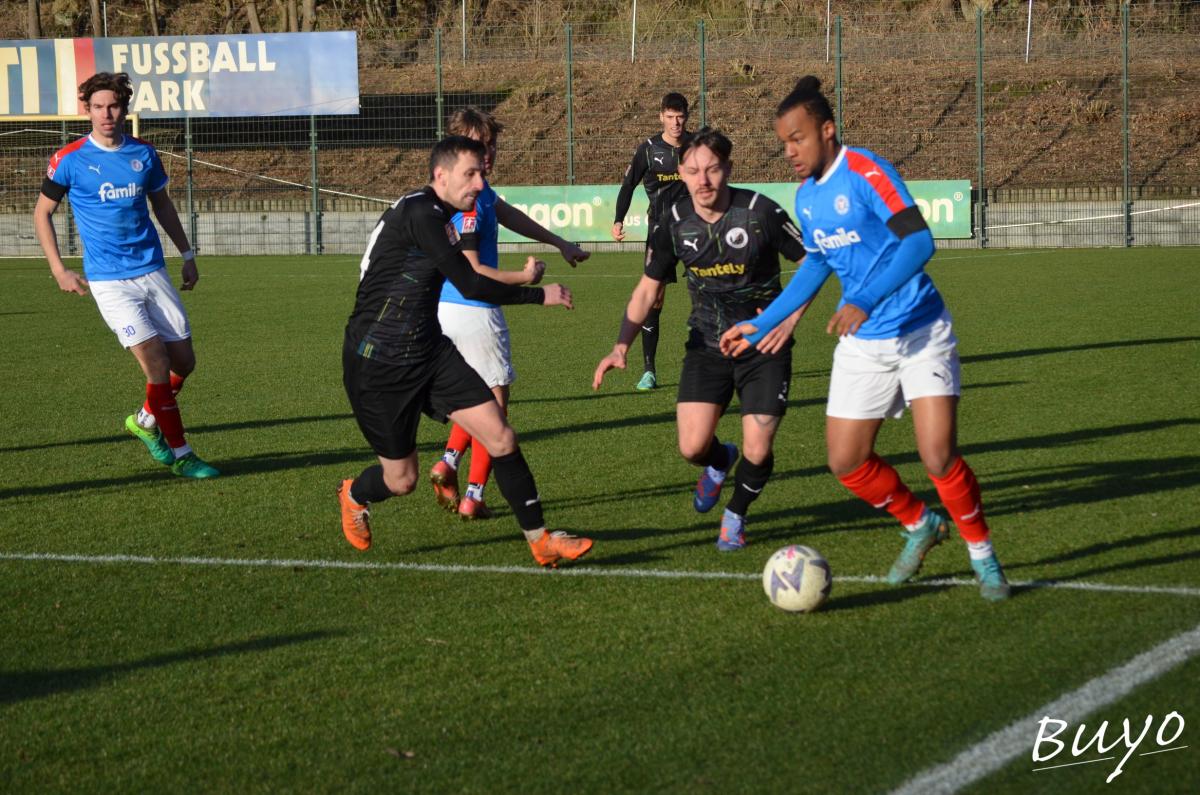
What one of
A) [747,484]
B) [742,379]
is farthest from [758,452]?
[742,379]

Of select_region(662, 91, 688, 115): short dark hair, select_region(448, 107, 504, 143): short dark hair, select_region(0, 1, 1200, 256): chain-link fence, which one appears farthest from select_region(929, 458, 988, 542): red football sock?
select_region(0, 1, 1200, 256): chain-link fence

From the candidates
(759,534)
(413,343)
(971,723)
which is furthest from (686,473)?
(971,723)

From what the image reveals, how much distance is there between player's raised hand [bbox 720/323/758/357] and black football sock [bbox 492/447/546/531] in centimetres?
94

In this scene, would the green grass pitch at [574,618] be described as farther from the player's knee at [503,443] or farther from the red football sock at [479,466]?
the player's knee at [503,443]

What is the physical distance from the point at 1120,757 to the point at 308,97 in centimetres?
3074

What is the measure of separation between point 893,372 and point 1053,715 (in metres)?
1.64

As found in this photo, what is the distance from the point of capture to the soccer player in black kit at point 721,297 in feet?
21.0

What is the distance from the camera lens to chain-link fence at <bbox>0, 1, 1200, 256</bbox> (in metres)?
32.6

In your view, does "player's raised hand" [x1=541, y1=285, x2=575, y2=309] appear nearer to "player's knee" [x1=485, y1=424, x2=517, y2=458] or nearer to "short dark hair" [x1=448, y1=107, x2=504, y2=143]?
"player's knee" [x1=485, y1=424, x2=517, y2=458]

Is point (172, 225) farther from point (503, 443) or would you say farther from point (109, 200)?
point (503, 443)

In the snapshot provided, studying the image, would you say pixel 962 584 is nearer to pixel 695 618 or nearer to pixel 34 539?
pixel 695 618

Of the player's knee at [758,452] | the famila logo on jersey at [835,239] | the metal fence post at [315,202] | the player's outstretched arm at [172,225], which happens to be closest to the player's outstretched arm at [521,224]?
the player's knee at [758,452]

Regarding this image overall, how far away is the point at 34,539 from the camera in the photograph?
22.4 feet

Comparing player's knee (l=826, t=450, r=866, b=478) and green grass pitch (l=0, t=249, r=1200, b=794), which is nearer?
green grass pitch (l=0, t=249, r=1200, b=794)
